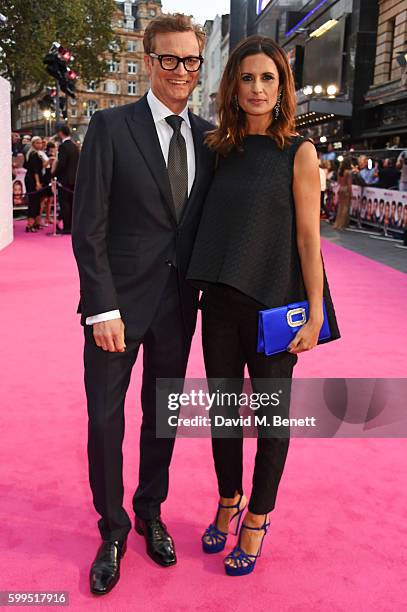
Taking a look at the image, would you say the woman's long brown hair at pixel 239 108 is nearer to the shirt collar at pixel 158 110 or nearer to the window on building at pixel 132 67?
the shirt collar at pixel 158 110

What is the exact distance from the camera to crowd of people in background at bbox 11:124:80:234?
41.2 ft

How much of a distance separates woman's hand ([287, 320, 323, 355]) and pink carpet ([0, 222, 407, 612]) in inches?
35.5

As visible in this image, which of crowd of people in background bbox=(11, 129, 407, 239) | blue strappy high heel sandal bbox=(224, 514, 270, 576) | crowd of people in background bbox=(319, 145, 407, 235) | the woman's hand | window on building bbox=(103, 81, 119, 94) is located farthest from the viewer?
window on building bbox=(103, 81, 119, 94)

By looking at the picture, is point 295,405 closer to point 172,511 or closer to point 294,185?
point 172,511

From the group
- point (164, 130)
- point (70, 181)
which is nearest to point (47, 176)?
point (70, 181)

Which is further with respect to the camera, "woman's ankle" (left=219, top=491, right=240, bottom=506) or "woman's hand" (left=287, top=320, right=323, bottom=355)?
"woman's ankle" (left=219, top=491, right=240, bottom=506)

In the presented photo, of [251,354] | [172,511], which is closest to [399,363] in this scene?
[172,511]

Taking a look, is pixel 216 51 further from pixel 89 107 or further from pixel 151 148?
pixel 151 148

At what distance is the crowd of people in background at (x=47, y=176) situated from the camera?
41.2 ft

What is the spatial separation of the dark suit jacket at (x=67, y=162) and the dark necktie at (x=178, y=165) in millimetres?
10739

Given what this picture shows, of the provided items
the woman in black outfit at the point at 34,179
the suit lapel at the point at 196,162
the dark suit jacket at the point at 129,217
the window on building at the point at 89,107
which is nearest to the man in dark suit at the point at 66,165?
the woman in black outfit at the point at 34,179

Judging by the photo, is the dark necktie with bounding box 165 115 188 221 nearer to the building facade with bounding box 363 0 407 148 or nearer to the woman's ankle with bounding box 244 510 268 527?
the woman's ankle with bounding box 244 510 268 527

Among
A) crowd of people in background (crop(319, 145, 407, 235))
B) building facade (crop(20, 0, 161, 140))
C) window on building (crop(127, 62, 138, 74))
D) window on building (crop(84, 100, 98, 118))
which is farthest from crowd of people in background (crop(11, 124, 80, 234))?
window on building (crop(127, 62, 138, 74))

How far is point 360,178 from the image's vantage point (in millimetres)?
15562
